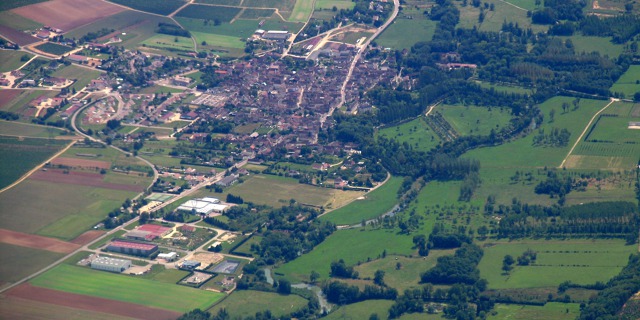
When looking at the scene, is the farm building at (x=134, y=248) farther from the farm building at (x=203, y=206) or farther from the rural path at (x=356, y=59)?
the rural path at (x=356, y=59)

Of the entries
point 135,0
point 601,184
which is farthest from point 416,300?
point 135,0

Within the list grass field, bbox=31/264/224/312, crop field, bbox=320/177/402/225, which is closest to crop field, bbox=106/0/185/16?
crop field, bbox=320/177/402/225

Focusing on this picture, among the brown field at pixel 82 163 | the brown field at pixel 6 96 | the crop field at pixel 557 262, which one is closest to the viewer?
the crop field at pixel 557 262

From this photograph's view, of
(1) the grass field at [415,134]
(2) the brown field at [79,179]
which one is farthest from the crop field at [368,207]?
(2) the brown field at [79,179]

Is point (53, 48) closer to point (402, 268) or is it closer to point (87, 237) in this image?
point (87, 237)

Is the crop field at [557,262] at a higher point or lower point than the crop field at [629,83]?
lower

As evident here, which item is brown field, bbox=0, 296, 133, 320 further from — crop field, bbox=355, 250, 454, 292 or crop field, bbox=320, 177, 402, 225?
crop field, bbox=320, 177, 402, 225
